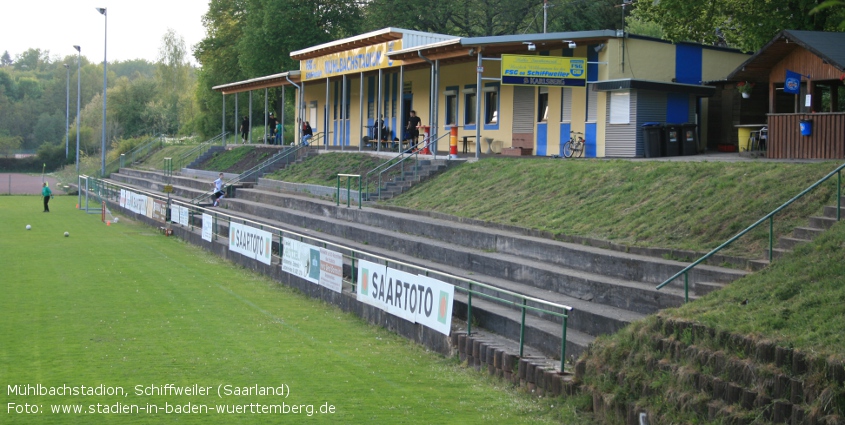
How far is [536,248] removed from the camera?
49.9 ft

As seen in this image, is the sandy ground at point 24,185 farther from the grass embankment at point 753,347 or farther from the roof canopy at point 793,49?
the grass embankment at point 753,347

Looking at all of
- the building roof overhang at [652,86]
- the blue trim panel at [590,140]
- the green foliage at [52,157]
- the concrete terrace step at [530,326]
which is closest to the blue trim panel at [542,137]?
the blue trim panel at [590,140]

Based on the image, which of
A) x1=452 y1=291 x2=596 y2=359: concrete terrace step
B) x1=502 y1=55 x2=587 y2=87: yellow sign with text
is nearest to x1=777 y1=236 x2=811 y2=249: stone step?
x1=452 y1=291 x2=596 y2=359: concrete terrace step

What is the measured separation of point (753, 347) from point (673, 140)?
16068 mm

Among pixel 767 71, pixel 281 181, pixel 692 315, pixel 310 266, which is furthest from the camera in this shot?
pixel 281 181

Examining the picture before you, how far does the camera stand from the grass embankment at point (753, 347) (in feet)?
24.5

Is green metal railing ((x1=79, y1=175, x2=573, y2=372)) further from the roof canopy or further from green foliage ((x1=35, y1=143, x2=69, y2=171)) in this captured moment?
green foliage ((x1=35, y1=143, x2=69, y2=171))

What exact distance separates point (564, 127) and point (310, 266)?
35.3 ft

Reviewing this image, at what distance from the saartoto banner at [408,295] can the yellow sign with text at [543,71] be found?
Result: 9720 millimetres

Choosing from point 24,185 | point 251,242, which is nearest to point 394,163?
point 251,242

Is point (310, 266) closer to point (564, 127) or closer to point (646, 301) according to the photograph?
point (646, 301)

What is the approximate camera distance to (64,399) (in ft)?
31.5

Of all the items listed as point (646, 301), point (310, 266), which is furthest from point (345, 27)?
point (646, 301)

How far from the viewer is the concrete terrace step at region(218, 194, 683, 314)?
11430 mm
